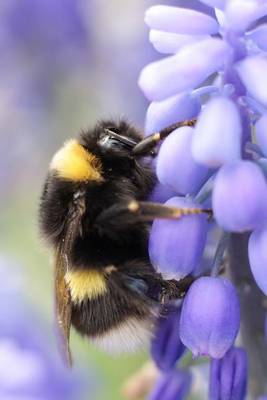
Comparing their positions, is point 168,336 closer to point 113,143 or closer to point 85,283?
point 85,283

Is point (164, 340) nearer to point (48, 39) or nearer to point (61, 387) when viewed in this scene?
point (61, 387)

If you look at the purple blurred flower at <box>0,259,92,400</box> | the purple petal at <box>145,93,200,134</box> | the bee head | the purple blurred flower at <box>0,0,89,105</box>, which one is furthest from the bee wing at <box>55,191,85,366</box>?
the purple blurred flower at <box>0,0,89,105</box>

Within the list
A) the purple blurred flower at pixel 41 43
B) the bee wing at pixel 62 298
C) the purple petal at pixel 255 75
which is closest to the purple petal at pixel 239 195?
the purple petal at pixel 255 75

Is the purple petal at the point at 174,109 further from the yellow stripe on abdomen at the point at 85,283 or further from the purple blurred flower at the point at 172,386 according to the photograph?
the purple blurred flower at the point at 172,386

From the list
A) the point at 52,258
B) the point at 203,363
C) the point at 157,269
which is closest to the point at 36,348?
the point at 203,363

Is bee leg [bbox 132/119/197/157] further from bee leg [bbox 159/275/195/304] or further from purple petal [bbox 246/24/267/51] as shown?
bee leg [bbox 159/275/195/304]

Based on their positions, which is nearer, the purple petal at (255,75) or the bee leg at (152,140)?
the purple petal at (255,75)
